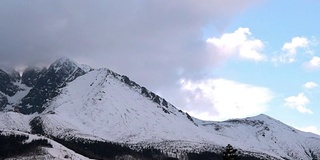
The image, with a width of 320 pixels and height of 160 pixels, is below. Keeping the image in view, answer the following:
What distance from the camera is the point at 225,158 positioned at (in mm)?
87938
